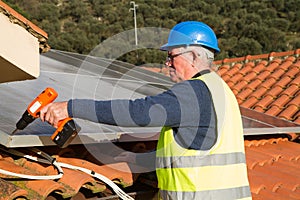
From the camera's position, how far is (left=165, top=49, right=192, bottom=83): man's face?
196cm

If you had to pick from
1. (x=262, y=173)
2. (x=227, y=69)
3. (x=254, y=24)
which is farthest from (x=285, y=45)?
(x=262, y=173)

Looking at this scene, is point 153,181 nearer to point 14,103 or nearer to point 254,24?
point 14,103

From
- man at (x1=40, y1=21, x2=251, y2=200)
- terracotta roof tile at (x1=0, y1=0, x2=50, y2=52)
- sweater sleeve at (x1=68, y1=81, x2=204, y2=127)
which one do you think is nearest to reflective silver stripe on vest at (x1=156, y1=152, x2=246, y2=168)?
man at (x1=40, y1=21, x2=251, y2=200)

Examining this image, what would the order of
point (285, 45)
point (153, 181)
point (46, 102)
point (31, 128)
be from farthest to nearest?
1. point (285, 45)
2. point (153, 181)
3. point (31, 128)
4. point (46, 102)

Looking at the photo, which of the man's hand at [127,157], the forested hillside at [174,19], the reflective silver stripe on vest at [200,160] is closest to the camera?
the reflective silver stripe on vest at [200,160]

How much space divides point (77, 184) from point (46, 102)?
494 millimetres

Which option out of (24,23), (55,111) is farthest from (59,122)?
(24,23)

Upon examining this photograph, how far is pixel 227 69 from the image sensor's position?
7.46 metres

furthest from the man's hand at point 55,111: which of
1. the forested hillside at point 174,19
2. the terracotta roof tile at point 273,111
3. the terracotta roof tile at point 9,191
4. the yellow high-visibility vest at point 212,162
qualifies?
the forested hillside at point 174,19

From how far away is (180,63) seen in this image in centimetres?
197

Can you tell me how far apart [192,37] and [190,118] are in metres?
0.44

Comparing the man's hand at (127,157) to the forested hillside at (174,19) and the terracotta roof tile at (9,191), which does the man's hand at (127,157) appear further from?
the forested hillside at (174,19)

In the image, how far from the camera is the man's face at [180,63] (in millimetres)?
1960

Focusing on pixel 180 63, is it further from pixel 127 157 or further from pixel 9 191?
pixel 9 191
